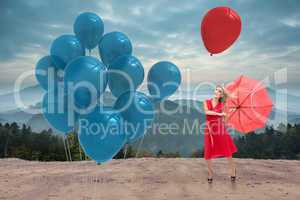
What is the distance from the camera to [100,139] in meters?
4.89

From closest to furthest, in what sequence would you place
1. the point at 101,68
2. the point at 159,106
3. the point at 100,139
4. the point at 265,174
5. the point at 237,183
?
the point at 100,139, the point at 101,68, the point at 237,183, the point at 159,106, the point at 265,174

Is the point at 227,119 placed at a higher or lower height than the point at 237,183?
higher

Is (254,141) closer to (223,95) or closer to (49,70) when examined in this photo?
(223,95)

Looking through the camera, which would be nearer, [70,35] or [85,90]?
[85,90]

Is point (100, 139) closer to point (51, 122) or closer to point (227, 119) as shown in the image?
point (51, 122)

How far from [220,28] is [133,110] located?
2189 millimetres

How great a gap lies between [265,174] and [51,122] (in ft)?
15.4

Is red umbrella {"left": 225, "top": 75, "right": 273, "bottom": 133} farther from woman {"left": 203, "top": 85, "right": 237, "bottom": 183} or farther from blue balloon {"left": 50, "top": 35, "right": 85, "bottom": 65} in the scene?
blue balloon {"left": 50, "top": 35, "right": 85, "bottom": 65}

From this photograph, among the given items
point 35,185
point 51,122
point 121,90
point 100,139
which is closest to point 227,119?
point 121,90

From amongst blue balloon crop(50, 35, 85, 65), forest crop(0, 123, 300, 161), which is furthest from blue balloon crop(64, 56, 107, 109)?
forest crop(0, 123, 300, 161)

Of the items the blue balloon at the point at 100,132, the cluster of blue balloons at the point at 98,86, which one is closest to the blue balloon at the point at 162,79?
the cluster of blue balloons at the point at 98,86

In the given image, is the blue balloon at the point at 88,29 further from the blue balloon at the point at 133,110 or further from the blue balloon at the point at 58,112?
the blue balloon at the point at 133,110

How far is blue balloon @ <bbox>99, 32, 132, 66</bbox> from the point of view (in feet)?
20.4

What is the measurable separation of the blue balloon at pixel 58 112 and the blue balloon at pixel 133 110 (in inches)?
32.6
